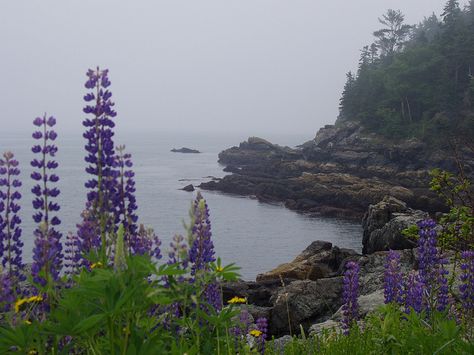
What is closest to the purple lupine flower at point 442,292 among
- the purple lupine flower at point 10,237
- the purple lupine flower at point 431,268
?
the purple lupine flower at point 431,268

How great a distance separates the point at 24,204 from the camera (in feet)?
158

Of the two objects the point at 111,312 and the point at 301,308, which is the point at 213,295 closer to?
the point at 111,312

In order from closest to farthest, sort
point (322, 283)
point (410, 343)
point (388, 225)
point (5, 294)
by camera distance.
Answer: point (5, 294) → point (410, 343) → point (322, 283) → point (388, 225)

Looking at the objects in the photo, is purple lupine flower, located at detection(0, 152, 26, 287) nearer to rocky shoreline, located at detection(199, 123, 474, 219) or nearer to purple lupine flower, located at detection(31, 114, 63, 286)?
purple lupine flower, located at detection(31, 114, 63, 286)

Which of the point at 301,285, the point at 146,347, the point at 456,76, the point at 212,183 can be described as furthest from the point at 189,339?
the point at 456,76

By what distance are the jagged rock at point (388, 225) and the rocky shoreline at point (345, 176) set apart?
1108 cm

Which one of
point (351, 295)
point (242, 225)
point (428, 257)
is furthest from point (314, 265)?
point (242, 225)

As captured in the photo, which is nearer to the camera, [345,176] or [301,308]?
[301,308]

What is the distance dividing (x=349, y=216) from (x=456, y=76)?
3085 centimetres

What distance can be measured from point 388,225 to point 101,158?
24.1m

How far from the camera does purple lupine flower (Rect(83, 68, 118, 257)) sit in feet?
10.9

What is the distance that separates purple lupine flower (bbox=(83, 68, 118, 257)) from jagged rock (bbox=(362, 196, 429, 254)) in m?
19.8

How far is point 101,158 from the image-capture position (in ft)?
11.2

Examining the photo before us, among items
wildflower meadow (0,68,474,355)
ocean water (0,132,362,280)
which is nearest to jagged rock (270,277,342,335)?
ocean water (0,132,362,280)
